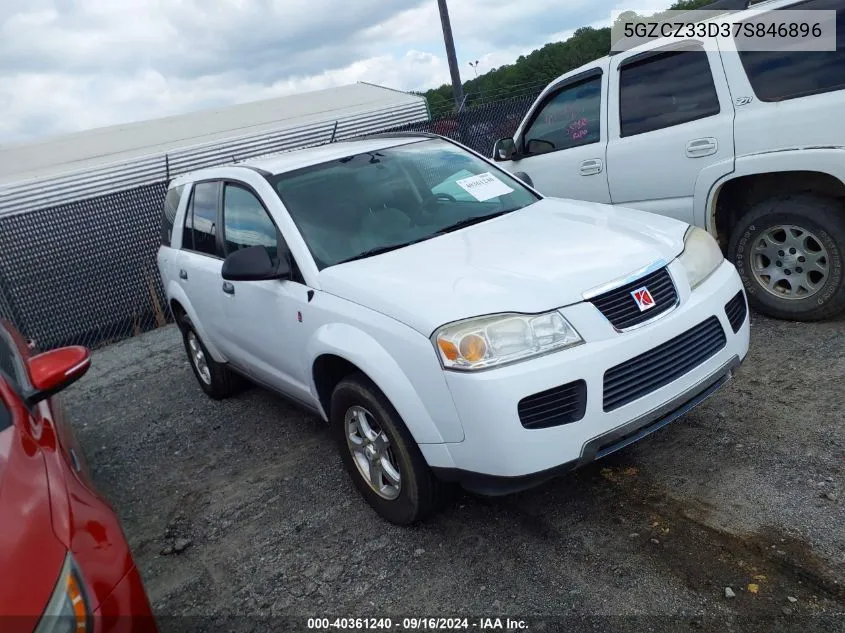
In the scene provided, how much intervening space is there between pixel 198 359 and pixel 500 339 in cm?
368

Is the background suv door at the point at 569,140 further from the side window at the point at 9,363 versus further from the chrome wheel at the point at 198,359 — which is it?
the side window at the point at 9,363

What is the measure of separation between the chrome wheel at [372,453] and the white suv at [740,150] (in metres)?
2.27

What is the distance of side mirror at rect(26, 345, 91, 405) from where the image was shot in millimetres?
2898

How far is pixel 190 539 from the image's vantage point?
373 cm

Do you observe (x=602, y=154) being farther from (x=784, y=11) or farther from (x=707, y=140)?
(x=784, y=11)

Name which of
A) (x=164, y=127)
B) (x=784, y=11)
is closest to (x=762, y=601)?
(x=784, y=11)

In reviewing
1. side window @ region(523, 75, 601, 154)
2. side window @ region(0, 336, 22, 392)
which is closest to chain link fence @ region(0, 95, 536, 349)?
side window @ region(523, 75, 601, 154)

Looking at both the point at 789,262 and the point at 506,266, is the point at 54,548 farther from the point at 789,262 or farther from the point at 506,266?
the point at 789,262

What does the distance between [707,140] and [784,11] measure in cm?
87

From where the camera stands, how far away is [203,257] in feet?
15.6

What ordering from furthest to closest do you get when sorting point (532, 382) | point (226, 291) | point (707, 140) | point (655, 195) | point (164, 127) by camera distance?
point (164, 127) → point (655, 195) → point (707, 140) → point (226, 291) → point (532, 382)

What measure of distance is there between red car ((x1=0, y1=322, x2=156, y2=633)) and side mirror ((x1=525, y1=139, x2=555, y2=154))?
14.6 ft

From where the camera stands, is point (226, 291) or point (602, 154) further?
point (602, 154)

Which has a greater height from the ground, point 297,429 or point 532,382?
point 532,382
